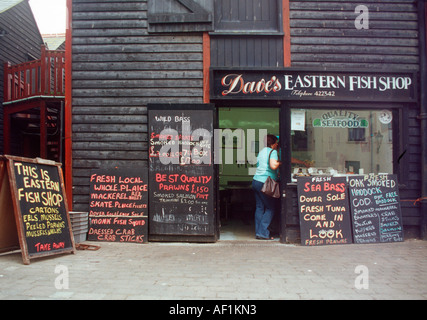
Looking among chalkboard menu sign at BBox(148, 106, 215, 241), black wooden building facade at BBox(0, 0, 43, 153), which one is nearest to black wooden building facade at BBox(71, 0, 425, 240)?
chalkboard menu sign at BBox(148, 106, 215, 241)

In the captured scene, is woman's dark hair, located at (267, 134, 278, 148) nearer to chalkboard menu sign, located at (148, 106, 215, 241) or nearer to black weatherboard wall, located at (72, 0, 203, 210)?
chalkboard menu sign, located at (148, 106, 215, 241)

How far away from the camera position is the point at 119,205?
19.2 feet

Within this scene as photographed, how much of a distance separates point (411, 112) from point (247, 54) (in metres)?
3.28

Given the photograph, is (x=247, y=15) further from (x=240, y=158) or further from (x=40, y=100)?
(x=40, y=100)

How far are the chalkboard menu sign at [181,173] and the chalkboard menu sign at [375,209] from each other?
2.53 m

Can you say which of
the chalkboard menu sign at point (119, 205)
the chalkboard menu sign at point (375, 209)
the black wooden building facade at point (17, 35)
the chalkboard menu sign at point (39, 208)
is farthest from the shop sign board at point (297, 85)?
the black wooden building facade at point (17, 35)

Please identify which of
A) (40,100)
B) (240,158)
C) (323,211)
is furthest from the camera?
(240,158)

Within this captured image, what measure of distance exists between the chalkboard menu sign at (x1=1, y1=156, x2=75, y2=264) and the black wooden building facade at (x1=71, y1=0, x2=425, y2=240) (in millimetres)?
954

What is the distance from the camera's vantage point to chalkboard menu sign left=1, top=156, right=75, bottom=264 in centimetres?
445

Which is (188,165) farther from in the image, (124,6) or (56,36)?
(56,36)

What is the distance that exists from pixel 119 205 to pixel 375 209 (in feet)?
15.0

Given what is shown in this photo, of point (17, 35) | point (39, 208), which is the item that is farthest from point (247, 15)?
point (17, 35)

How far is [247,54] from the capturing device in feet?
19.7
